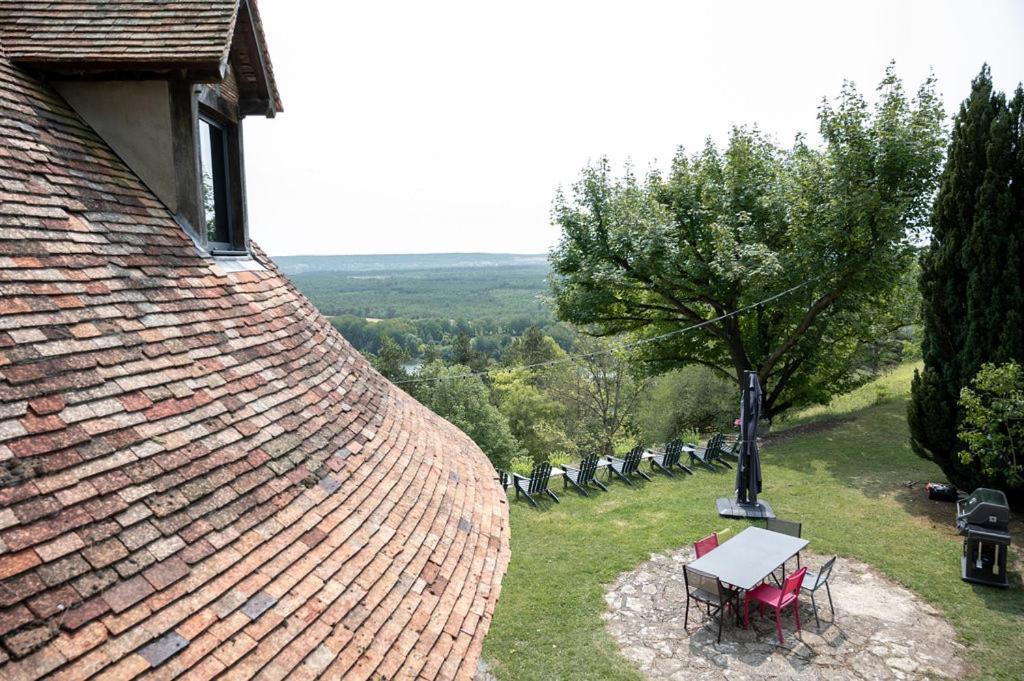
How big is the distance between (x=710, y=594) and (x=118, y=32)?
32.1 feet

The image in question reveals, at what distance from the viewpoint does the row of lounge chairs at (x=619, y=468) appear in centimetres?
1519

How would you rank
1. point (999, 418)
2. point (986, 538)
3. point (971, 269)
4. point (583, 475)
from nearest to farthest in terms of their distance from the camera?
point (986, 538), point (999, 418), point (971, 269), point (583, 475)

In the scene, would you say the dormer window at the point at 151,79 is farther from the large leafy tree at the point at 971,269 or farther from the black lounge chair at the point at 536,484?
the large leafy tree at the point at 971,269

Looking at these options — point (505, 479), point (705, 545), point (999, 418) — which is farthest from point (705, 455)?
point (999, 418)

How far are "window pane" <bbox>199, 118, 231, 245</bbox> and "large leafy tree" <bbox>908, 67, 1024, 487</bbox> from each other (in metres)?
13.4

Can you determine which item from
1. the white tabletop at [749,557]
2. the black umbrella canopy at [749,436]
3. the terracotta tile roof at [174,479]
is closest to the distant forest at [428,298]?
the black umbrella canopy at [749,436]

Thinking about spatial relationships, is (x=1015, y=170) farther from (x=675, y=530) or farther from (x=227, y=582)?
(x=227, y=582)

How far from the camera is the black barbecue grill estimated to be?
9.92m

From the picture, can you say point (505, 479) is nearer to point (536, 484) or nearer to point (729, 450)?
point (536, 484)

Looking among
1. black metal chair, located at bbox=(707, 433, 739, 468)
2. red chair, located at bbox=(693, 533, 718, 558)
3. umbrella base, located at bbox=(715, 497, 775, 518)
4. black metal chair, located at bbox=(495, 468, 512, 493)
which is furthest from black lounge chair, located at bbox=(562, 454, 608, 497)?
red chair, located at bbox=(693, 533, 718, 558)

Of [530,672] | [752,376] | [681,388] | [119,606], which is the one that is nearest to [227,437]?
[119,606]

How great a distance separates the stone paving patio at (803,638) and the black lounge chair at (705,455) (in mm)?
6857

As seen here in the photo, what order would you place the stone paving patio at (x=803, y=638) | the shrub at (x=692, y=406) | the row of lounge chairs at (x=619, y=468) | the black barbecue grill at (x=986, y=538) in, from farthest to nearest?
the shrub at (x=692, y=406), the row of lounge chairs at (x=619, y=468), the black barbecue grill at (x=986, y=538), the stone paving patio at (x=803, y=638)

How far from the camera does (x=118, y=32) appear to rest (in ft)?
14.4
